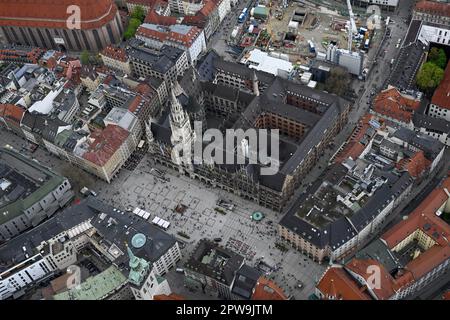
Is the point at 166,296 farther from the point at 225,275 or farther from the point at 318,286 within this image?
the point at 318,286

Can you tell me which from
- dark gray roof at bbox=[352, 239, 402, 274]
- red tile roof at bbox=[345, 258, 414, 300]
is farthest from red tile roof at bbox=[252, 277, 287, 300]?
dark gray roof at bbox=[352, 239, 402, 274]

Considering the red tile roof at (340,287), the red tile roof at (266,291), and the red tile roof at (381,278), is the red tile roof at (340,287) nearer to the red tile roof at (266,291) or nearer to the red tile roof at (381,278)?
the red tile roof at (381,278)

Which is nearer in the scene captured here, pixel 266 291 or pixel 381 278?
pixel 381 278

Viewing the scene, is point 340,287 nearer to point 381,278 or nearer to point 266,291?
point 381,278

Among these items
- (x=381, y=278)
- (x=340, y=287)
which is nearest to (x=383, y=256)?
(x=381, y=278)

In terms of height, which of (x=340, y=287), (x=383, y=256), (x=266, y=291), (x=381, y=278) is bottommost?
(x=266, y=291)
